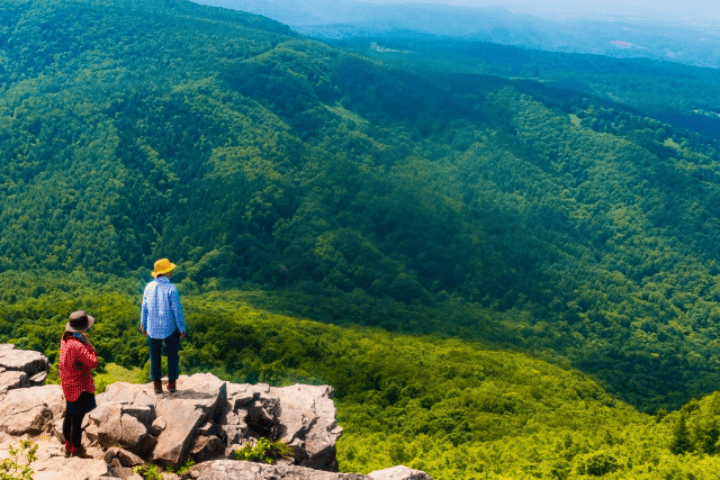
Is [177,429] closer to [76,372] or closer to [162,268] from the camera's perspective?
[76,372]

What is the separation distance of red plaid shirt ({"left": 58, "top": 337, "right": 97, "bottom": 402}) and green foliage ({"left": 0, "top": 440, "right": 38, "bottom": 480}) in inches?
70.2

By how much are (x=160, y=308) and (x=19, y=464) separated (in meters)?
6.01

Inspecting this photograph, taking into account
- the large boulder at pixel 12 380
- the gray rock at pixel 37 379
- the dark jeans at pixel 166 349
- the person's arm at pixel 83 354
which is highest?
the person's arm at pixel 83 354

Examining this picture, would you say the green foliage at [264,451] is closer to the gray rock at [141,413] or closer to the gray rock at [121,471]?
the gray rock at [141,413]

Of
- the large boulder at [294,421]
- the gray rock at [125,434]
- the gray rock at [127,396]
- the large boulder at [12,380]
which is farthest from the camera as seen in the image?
the large boulder at [12,380]

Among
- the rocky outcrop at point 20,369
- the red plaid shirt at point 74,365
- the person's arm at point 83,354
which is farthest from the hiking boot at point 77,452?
the rocky outcrop at point 20,369

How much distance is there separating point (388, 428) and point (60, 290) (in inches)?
2765

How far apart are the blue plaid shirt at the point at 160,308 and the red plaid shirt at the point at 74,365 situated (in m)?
2.32

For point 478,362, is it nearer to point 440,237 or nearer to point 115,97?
point 440,237

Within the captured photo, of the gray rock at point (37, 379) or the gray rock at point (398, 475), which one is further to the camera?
the gray rock at point (37, 379)

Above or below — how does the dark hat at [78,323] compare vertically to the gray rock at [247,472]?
above

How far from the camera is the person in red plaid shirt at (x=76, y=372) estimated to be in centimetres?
1627

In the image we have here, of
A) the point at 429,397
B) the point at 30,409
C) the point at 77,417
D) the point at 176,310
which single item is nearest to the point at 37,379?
the point at 30,409

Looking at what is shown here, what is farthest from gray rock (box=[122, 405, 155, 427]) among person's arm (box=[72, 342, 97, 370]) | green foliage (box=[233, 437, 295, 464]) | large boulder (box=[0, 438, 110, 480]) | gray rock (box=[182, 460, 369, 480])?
green foliage (box=[233, 437, 295, 464])
